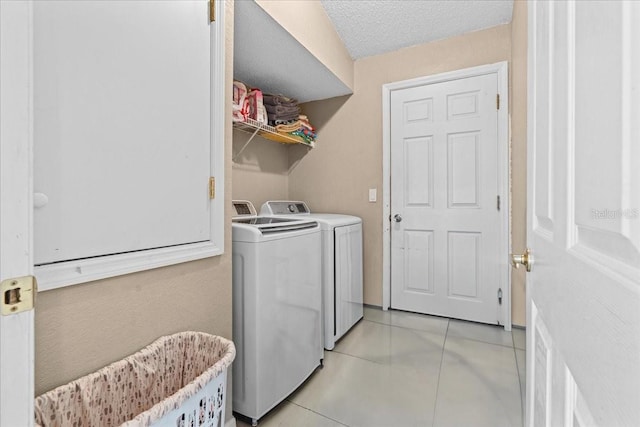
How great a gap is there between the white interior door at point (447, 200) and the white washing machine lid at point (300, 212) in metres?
0.58

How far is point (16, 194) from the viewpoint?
0.50m

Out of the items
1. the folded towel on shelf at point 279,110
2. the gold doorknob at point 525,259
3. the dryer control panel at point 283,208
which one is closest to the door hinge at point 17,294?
the gold doorknob at point 525,259

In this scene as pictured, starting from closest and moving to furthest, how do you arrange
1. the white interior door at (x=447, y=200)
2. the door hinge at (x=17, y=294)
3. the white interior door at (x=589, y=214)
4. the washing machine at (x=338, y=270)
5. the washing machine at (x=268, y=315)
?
the white interior door at (x=589, y=214)
the door hinge at (x=17, y=294)
the washing machine at (x=268, y=315)
the washing machine at (x=338, y=270)
the white interior door at (x=447, y=200)

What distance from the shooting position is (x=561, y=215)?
51 cm

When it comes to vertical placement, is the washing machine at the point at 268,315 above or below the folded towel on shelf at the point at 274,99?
below

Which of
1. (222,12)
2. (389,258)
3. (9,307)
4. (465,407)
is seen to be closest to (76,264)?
(9,307)

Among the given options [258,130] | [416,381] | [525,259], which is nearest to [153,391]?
[525,259]

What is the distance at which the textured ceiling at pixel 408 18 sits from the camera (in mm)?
2219

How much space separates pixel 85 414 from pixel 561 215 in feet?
3.98

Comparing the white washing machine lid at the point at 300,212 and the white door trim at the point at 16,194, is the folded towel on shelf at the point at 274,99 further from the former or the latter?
the white door trim at the point at 16,194

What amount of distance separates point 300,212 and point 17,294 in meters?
2.37

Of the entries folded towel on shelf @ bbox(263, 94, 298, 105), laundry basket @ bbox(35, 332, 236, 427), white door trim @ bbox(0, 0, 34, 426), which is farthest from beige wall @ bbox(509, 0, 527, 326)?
white door trim @ bbox(0, 0, 34, 426)

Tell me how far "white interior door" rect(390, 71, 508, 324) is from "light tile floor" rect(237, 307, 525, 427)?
32cm

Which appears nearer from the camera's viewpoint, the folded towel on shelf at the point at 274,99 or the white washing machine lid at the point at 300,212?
the white washing machine lid at the point at 300,212
